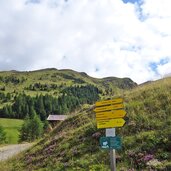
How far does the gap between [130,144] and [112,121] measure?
525 centimetres

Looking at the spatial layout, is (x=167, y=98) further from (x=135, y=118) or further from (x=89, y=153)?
(x=89, y=153)

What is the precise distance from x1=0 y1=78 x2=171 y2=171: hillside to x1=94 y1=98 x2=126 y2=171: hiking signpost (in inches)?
130

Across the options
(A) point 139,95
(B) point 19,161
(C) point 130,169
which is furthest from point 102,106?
(B) point 19,161

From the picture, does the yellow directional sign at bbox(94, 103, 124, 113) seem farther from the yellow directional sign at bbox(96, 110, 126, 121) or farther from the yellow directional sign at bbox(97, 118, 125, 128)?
the yellow directional sign at bbox(97, 118, 125, 128)

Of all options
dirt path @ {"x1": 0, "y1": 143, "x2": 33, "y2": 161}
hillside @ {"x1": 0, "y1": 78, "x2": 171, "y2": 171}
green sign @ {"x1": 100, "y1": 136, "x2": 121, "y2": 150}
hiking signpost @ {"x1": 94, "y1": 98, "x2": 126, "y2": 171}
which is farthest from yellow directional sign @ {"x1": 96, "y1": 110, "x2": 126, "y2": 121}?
dirt path @ {"x1": 0, "y1": 143, "x2": 33, "y2": 161}

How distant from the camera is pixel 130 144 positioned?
15.6 metres

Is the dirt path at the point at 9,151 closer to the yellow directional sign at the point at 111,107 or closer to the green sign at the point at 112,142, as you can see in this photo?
the yellow directional sign at the point at 111,107

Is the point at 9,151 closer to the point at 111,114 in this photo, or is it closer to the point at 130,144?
the point at 130,144

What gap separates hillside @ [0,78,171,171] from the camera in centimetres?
1417

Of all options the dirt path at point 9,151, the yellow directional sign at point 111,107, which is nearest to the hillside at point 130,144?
the yellow directional sign at point 111,107

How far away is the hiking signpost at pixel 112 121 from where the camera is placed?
414 inches

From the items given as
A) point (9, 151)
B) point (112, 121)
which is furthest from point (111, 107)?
point (9, 151)

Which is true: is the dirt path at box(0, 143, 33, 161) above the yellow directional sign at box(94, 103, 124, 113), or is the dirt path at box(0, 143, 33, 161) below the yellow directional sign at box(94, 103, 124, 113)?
below

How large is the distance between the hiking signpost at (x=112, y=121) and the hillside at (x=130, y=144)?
3.31 meters
